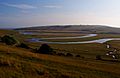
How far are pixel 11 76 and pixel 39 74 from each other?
219cm

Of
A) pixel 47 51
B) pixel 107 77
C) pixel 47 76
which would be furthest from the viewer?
pixel 47 51

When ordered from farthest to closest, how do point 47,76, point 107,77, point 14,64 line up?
point 107,77, point 14,64, point 47,76

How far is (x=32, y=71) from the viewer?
1522 cm

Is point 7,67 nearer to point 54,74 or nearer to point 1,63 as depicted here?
Answer: point 1,63

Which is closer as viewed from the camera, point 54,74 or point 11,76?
point 11,76

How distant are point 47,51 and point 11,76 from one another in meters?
28.7

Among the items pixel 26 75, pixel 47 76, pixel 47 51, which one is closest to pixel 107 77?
pixel 47 76

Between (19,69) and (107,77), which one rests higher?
(19,69)

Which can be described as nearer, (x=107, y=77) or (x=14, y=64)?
(x=14, y=64)

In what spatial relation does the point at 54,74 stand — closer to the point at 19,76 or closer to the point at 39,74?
the point at 39,74

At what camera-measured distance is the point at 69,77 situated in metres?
15.3

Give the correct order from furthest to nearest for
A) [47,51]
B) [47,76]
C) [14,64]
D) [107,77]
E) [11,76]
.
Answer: [47,51] < [107,77] < [14,64] < [47,76] < [11,76]

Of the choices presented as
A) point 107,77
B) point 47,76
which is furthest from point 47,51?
point 47,76

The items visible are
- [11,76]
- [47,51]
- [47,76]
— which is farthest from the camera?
[47,51]
